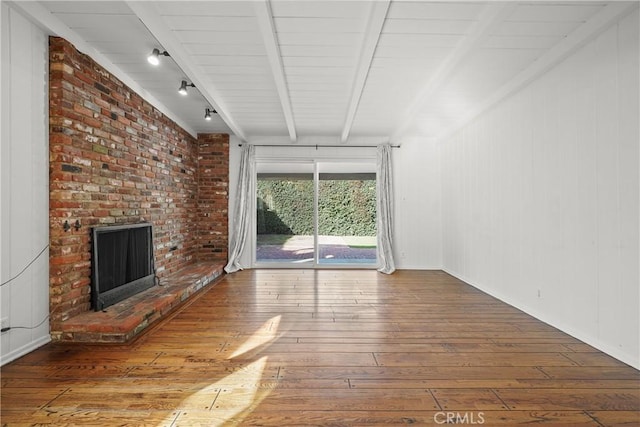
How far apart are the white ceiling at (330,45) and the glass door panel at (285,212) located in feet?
→ 6.17

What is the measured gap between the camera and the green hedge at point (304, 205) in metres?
5.89

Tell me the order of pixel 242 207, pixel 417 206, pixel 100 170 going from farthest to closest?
1. pixel 417 206
2. pixel 242 207
3. pixel 100 170

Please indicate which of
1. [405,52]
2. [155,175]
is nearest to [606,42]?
[405,52]

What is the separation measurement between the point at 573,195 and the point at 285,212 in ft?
14.2

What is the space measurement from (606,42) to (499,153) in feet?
5.00

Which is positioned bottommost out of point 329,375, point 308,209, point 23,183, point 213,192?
point 329,375

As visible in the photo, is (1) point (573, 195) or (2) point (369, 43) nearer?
(2) point (369, 43)

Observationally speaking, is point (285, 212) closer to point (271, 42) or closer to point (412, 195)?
point (412, 195)

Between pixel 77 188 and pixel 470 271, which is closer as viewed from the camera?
pixel 77 188

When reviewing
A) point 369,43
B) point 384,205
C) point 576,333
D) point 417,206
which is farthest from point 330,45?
point 417,206

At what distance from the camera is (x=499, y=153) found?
12.3 feet

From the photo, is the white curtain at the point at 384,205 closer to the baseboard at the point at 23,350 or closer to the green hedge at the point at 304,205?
the green hedge at the point at 304,205

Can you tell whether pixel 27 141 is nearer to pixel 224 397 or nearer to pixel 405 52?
pixel 224 397

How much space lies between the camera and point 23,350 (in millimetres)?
2219
